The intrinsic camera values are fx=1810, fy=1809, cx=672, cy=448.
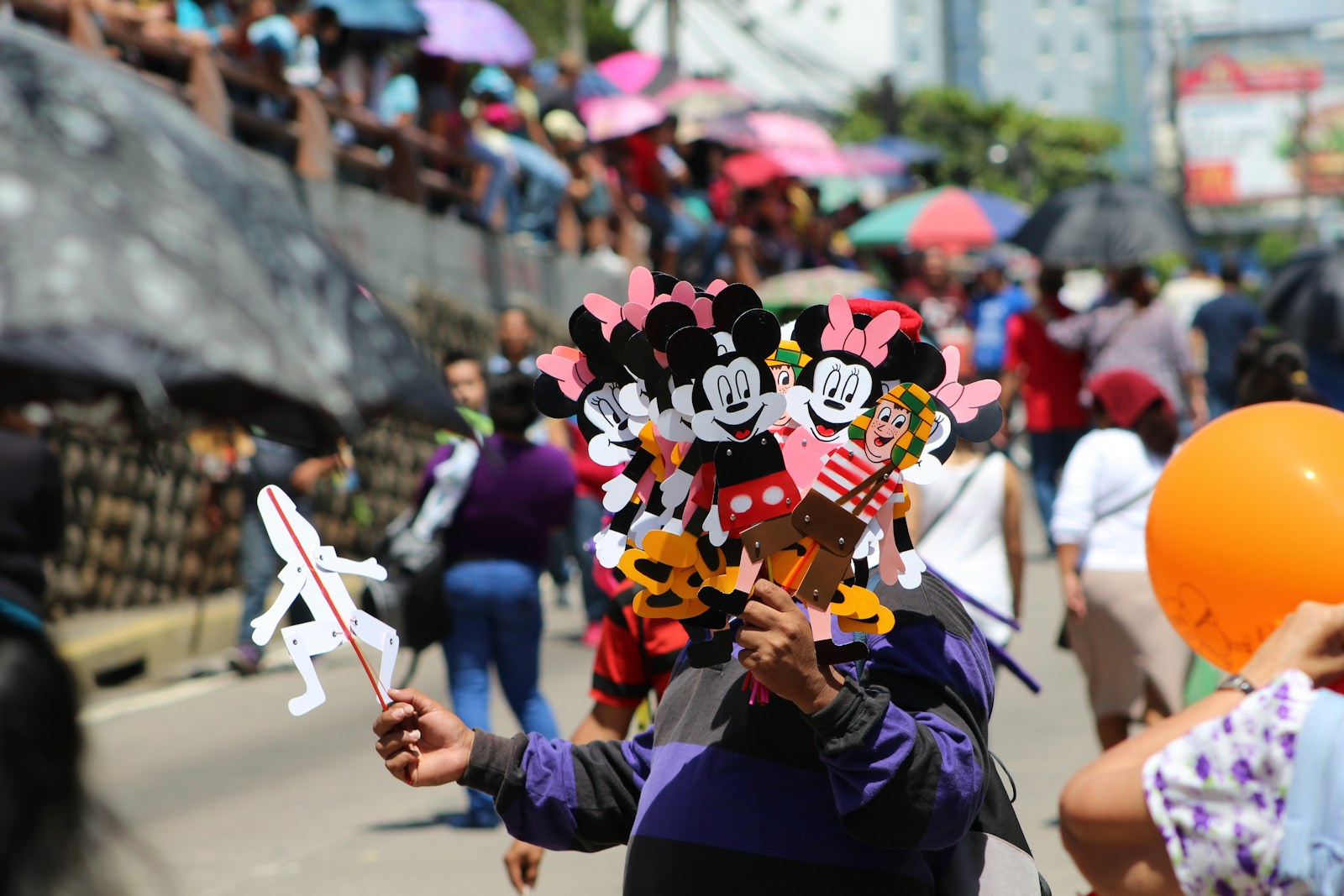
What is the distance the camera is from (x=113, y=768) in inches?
320

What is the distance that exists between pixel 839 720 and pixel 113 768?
20.9ft

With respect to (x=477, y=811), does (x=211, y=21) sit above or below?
above

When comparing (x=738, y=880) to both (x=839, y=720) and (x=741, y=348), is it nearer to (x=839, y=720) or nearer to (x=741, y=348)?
(x=839, y=720)

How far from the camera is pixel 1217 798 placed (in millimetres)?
1999

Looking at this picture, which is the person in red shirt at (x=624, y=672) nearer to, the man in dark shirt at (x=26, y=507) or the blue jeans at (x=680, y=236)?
the man in dark shirt at (x=26, y=507)

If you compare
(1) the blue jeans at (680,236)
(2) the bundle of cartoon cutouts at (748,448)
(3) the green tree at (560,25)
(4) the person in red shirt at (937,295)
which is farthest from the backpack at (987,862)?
(3) the green tree at (560,25)

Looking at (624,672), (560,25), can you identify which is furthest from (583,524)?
(560,25)

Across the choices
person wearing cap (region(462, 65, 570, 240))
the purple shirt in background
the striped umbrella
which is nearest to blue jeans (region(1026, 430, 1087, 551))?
the purple shirt in background

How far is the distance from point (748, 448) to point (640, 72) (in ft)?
68.0

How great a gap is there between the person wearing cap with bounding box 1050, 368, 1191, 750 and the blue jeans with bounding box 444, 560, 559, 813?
1.99 m

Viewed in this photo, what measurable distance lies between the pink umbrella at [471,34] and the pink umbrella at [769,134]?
6777 mm

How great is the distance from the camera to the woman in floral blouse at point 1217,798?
1969 mm

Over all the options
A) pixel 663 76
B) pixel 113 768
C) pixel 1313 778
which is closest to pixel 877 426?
pixel 1313 778

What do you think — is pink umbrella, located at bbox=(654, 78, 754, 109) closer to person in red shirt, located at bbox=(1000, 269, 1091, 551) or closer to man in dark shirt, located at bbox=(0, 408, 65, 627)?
person in red shirt, located at bbox=(1000, 269, 1091, 551)
